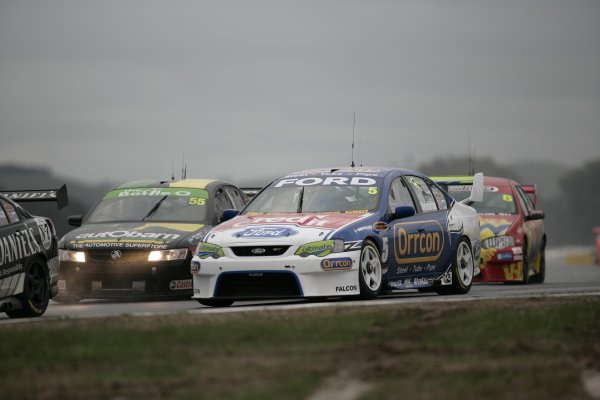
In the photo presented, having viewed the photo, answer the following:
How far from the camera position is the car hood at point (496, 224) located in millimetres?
21969

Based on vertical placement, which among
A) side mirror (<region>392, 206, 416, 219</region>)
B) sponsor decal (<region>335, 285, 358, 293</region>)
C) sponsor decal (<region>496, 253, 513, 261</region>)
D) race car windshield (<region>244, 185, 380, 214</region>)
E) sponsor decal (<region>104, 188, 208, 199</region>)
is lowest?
sponsor decal (<region>496, 253, 513, 261</region>)

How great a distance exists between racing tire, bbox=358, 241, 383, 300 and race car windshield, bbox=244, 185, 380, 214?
2.15ft

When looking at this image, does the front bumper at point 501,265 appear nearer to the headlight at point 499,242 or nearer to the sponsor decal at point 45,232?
the headlight at point 499,242

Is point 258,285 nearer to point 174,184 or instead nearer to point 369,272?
point 369,272

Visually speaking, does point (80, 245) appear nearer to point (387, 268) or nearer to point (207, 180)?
point (207, 180)

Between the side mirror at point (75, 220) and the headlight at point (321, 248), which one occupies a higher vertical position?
the headlight at point (321, 248)

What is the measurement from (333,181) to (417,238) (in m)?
1.11

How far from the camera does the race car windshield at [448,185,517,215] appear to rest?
73.9 ft

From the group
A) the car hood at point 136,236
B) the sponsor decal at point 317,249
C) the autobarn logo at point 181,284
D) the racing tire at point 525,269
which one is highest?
the sponsor decal at point 317,249

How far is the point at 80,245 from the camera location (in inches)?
689

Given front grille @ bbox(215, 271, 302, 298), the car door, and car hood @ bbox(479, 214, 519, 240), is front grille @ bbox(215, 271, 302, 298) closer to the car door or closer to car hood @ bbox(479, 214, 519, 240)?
the car door

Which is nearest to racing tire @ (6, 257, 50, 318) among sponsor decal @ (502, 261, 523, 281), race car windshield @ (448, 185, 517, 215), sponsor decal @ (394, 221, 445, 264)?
sponsor decal @ (394, 221, 445, 264)

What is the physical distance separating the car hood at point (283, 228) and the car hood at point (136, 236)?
7.64 ft

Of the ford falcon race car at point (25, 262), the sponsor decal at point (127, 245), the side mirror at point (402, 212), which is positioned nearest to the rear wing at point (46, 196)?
the sponsor decal at point (127, 245)
